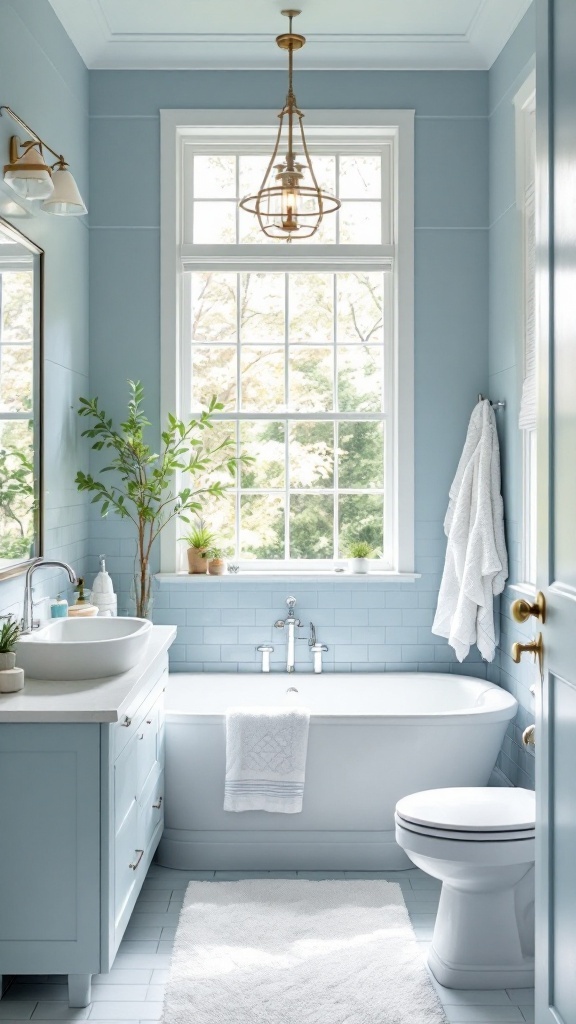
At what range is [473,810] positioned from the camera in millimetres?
2842

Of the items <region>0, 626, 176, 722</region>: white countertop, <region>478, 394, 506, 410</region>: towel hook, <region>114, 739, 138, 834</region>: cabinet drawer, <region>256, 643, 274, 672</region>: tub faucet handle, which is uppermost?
<region>478, 394, 506, 410</region>: towel hook

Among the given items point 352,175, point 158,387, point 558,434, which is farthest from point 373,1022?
point 352,175

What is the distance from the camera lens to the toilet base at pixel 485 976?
2752 mm

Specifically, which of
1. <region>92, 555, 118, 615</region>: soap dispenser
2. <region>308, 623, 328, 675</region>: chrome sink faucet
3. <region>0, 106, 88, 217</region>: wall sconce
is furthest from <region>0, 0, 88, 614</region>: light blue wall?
<region>308, 623, 328, 675</region>: chrome sink faucet

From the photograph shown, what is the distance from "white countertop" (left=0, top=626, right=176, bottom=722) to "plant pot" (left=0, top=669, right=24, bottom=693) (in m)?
0.02

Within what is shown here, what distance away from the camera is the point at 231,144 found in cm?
444

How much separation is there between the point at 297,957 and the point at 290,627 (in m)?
1.60

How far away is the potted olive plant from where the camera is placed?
413 cm

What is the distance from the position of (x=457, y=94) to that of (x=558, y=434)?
304 cm

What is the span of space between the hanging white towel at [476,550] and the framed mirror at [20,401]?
1.81 meters

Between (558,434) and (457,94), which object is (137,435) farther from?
(558,434)

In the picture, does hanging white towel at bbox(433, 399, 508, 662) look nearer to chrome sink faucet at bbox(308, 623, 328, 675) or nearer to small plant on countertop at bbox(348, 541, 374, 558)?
small plant on countertop at bbox(348, 541, 374, 558)

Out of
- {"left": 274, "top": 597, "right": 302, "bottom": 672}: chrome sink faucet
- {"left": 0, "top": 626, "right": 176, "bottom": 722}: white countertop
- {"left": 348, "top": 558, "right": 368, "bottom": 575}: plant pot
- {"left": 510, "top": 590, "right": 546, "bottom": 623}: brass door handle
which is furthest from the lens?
{"left": 348, "top": 558, "right": 368, "bottom": 575}: plant pot

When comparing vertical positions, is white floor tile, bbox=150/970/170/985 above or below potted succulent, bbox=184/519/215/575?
below
